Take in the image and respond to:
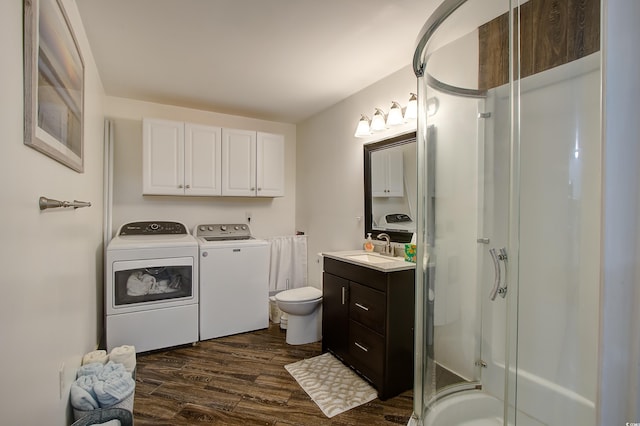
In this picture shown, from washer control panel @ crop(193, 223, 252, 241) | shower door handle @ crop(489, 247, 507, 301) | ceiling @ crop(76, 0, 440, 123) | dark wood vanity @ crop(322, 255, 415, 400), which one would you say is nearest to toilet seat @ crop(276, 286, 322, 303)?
dark wood vanity @ crop(322, 255, 415, 400)

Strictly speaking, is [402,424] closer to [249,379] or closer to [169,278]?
[249,379]

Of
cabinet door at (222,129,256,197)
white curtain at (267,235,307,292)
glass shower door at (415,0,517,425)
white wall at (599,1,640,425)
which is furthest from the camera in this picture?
white curtain at (267,235,307,292)

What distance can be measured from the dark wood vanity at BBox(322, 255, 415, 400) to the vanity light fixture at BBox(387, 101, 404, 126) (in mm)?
1162

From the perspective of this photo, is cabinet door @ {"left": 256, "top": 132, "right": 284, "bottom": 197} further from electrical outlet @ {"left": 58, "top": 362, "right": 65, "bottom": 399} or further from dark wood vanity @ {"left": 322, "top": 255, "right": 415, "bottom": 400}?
electrical outlet @ {"left": 58, "top": 362, "right": 65, "bottom": 399}

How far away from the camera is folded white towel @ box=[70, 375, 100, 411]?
150 cm

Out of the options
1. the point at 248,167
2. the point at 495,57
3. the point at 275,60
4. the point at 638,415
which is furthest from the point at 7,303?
the point at 248,167

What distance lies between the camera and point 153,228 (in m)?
3.15

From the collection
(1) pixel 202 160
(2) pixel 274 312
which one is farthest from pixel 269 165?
(2) pixel 274 312

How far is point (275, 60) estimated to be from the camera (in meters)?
2.34

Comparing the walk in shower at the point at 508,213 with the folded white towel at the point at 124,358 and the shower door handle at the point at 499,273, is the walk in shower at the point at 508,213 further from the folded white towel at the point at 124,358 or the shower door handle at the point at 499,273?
the folded white towel at the point at 124,358

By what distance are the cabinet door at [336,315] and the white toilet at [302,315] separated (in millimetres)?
205

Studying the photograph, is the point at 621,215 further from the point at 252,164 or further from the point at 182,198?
the point at 182,198

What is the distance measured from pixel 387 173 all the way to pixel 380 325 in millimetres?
1267

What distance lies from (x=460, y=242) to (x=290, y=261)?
7.92 ft
